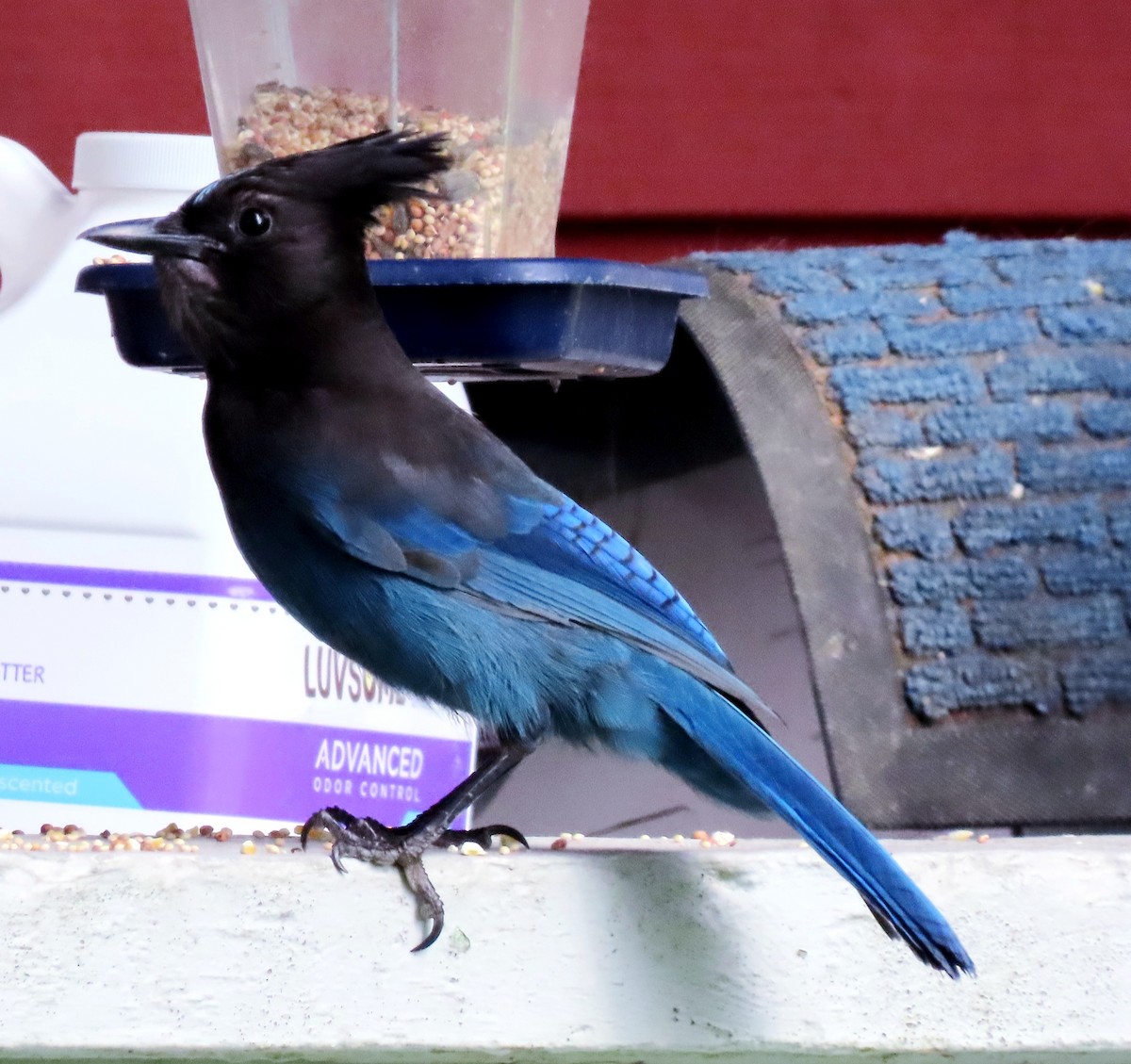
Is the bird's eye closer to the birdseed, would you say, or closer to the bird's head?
the bird's head

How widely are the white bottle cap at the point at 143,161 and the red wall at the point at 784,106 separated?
0.81 metres

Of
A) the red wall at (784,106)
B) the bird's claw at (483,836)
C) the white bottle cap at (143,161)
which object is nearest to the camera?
the bird's claw at (483,836)

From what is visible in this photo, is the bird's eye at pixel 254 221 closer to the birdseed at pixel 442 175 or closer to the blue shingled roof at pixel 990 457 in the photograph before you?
the birdseed at pixel 442 175

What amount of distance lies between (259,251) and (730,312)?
767 millimetres

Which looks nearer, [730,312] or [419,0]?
[419,0]

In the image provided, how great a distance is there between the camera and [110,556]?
1674 millimetres

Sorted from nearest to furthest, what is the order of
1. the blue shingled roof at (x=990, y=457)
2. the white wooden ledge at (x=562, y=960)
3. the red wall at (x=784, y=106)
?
1. the white wooden ledge at (x=562, y=960)
2. the blue shingled roof at (x=990, y=457)
3. the red wall at (x=784, y=106)

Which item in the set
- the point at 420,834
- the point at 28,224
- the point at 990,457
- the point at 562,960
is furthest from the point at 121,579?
the point at 990,457

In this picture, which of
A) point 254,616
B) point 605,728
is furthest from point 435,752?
point 605,728

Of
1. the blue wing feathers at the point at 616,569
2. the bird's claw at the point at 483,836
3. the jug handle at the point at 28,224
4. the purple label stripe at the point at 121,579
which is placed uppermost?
the jug handle at the point at 28,224

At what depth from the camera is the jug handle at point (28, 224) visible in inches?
68.5

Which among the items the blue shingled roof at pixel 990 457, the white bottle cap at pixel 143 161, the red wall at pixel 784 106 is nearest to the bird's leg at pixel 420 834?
the blue shingled roof at pixel 990 457

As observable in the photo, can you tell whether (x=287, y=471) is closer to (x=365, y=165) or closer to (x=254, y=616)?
(x=365, y=165)

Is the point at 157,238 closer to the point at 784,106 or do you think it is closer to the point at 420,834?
the point at 420,834
